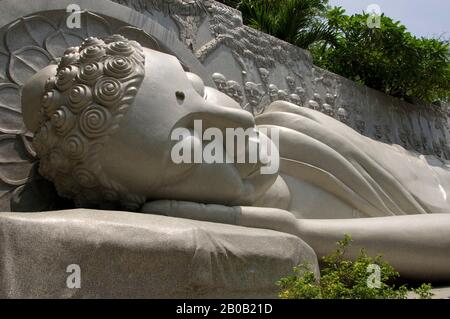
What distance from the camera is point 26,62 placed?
311cm

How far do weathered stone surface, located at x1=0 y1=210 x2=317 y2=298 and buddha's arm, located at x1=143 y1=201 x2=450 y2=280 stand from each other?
300 mm

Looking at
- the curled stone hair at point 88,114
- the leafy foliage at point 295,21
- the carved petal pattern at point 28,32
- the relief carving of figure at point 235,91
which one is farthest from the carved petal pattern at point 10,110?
the leafy foliage at point 295,21

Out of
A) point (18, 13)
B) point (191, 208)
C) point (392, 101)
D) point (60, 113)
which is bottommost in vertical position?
point (191, 208)

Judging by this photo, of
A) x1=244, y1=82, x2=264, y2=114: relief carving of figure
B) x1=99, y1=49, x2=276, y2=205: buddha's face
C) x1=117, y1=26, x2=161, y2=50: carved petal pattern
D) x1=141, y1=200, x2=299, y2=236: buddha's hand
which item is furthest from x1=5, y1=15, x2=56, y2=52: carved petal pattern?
x1=244, y1=82, x2=264, y2=114: relief carving of figure

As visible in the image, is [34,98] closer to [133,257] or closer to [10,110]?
[10,110]

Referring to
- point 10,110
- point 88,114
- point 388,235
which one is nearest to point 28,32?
point 10,110

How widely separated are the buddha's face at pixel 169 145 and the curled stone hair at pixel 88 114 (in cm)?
4

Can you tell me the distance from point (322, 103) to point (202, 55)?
1.69 m

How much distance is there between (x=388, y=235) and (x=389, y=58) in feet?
13.4

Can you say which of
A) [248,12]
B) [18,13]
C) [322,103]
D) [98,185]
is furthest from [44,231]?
[248,12]

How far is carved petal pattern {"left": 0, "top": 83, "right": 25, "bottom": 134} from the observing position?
299cm

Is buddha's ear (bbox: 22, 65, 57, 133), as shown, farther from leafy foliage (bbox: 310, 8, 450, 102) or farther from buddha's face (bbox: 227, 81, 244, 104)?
leafy foliage (bbox: 310, 8, 450, 102)

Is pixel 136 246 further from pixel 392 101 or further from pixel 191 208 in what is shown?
pixel 392 101

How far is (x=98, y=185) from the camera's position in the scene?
7.98ft
